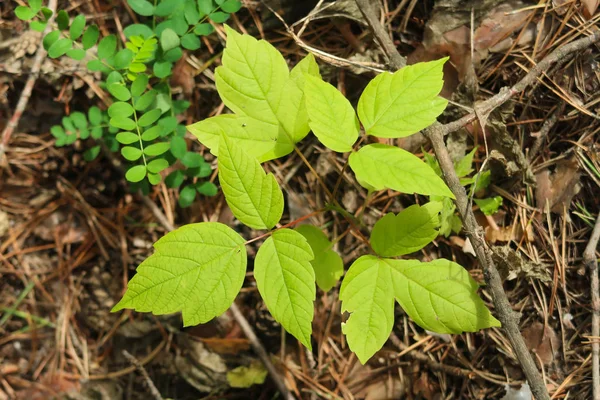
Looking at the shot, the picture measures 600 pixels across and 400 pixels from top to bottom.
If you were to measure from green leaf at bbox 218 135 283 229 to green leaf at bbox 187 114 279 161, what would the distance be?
0.15m

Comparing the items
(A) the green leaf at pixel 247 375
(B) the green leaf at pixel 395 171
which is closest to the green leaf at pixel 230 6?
(B) the green leaf at pixel 395 171

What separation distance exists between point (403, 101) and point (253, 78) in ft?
1.56

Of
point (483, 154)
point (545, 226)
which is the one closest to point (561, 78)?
point (483, 154)

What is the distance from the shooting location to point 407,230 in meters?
1.47

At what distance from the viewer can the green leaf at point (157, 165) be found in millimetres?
1750

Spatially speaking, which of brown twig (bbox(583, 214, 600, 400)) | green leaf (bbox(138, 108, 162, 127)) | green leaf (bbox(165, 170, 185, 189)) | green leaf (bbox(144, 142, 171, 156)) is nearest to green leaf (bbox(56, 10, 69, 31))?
green leaf (bbox(138, 108, 162, 127))

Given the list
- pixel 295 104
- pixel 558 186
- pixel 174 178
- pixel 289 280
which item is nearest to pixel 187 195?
pixel 174 178

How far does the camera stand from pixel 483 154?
183cm

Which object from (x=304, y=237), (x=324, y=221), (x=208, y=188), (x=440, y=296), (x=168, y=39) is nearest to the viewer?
(x=304, y=237)

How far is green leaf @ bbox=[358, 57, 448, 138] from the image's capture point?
136 cm

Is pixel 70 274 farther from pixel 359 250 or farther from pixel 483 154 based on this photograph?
pixel 483 154

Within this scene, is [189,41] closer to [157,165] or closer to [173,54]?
[173,54]

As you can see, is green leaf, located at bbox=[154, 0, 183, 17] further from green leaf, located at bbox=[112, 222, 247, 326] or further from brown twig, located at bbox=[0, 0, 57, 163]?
green leaf, located at bbox=[112, 222, 247, 326]

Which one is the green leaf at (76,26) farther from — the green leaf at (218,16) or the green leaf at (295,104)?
the green leaf at (295,104)
